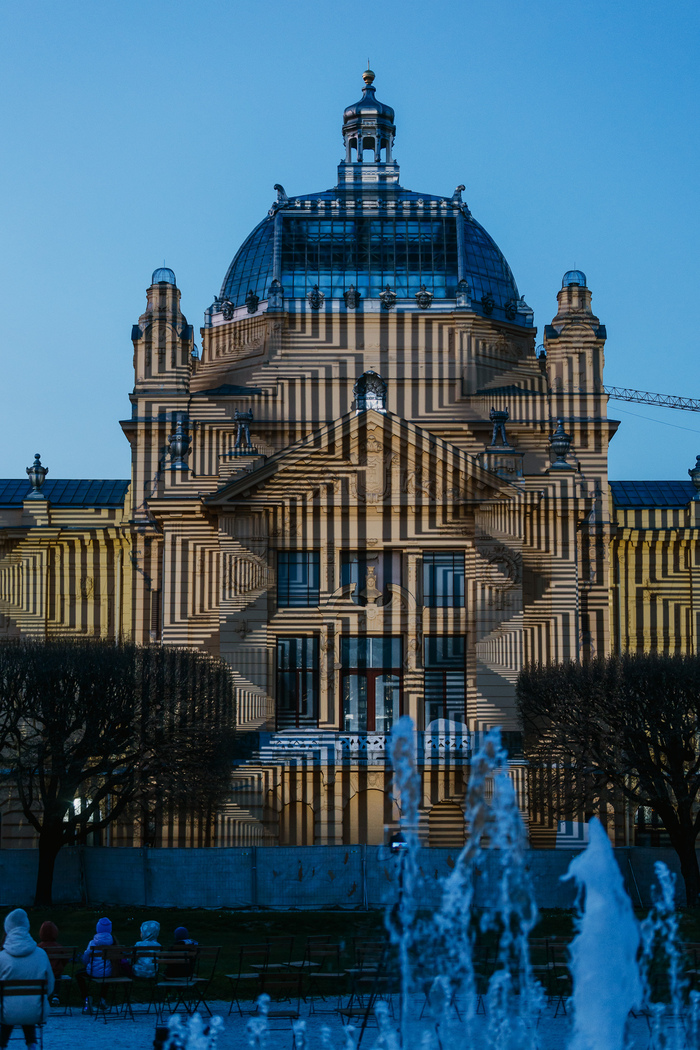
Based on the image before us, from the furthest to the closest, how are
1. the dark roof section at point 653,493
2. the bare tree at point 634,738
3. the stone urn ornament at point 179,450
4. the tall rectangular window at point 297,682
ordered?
the dark roof section at point 653,493, the stone urn ornament at point 179,450, the tall rectangular window at point 297,682, the bare tree at point 634,738

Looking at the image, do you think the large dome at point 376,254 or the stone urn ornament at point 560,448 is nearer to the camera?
the stone urn ornament at point 560,448

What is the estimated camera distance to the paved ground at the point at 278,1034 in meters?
26.8

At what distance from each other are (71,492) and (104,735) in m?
25.1

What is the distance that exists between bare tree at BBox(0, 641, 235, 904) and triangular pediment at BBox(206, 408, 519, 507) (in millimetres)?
10180

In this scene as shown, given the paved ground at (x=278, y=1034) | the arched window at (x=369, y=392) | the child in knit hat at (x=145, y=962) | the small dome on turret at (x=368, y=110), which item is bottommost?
the paved ground at (x=278, y=1034)

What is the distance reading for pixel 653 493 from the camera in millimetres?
74438

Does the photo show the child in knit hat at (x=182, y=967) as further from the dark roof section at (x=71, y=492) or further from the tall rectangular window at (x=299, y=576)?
the dark roof section at (x=71, y=492)

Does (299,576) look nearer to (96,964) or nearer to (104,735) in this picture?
(104,735)

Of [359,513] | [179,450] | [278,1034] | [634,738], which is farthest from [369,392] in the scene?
[278,1034]

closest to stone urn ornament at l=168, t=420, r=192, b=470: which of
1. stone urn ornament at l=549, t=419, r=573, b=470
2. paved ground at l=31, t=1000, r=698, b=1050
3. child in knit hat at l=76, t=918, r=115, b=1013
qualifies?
stone urn ornament at l=549, t=419, r=573, b=470

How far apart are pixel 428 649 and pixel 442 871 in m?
15.2

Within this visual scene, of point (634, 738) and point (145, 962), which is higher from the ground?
point (634, 738)

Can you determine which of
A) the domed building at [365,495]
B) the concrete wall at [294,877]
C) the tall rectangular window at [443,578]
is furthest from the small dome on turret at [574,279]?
the concrete wall at [294,877]

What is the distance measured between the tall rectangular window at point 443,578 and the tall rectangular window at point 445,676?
1.30 metres
